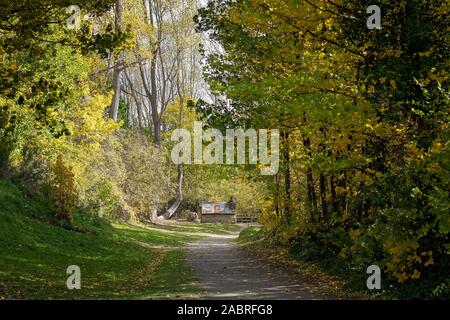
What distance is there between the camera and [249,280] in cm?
1389

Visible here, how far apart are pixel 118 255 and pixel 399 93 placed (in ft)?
45.2

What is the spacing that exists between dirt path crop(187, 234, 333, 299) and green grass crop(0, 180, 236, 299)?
48cm

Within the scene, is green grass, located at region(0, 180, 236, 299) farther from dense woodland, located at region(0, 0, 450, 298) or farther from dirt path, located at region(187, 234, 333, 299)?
dense woodland, located at region(0, 0, 450, 298)

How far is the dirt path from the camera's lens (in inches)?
441

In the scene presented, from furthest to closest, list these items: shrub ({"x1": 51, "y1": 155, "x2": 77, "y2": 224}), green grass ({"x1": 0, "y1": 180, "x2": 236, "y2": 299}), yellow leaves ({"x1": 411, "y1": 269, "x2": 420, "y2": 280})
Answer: shrub ({"x1": 51, "y1": 155, "x2": 77, "y2": 224}) → green grass ({"x1": 0, "y1": 180, "x2": 236, "y2": 299}) → yellow leaves ({"x1": 411, "y1": 269, "x2": 420, "y2": 280})

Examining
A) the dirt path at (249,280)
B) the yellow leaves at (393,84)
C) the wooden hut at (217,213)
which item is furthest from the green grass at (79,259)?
the wooden hut at (217,213)

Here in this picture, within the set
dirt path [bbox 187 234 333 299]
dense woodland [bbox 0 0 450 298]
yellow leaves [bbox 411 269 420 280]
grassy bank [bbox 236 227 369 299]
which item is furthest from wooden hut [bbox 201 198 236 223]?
yellow leaves [bbox 411 269 420 280]

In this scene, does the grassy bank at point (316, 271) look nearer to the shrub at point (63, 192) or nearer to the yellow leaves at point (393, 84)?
the yellow leaves at point (393, 84)

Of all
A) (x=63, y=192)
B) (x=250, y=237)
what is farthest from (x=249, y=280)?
(x=250, y=237)

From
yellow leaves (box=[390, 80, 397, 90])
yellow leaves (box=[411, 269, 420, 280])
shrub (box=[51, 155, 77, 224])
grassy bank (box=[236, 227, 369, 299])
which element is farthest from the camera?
shrub (box=[51, 155, 77, 224])

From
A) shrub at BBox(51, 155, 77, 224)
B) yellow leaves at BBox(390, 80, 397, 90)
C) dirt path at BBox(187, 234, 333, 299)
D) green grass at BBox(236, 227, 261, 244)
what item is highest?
yellow leaves at BBox(390, 80, 397, 90)

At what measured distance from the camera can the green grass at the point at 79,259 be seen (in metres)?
12.1

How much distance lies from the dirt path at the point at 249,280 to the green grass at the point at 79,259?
1.58ft
